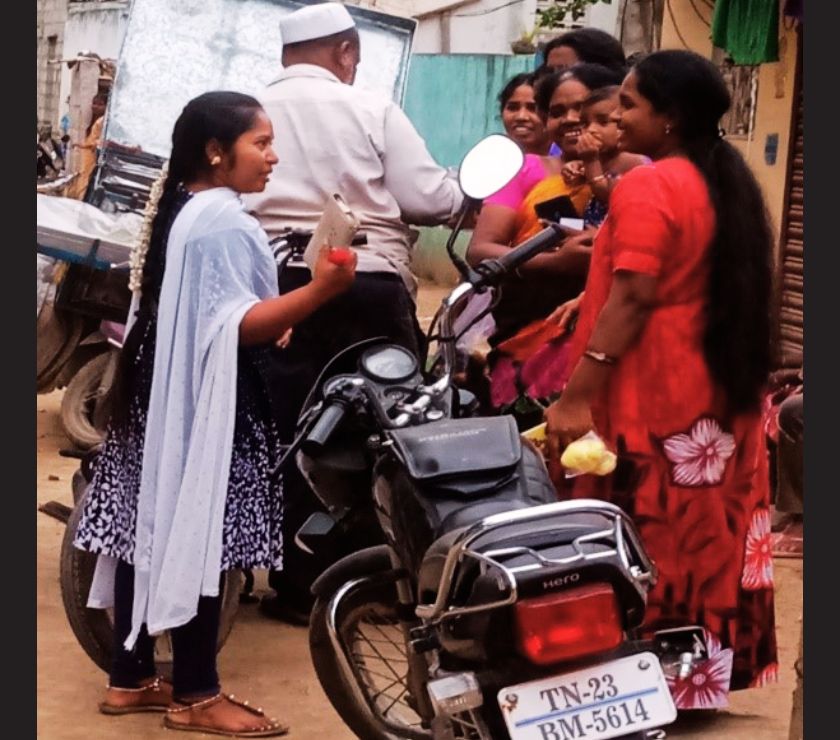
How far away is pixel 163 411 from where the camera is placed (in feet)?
13.8

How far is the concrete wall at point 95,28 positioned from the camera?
2381 centimetres

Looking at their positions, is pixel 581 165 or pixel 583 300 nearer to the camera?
pixel 583 300

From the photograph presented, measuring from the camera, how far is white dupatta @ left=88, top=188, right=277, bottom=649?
13.7 ft

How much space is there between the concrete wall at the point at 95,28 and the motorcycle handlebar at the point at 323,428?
1971 cm

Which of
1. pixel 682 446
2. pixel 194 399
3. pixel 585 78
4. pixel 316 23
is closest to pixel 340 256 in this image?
pixel 194 399

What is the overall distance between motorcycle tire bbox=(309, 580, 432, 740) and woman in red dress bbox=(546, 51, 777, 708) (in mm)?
583

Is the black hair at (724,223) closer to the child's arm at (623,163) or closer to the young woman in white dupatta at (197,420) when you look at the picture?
the child's arm at (623,163)

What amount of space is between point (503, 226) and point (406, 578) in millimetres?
1700

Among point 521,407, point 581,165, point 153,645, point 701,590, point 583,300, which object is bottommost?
point 153,645

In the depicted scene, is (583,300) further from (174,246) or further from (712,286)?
(174,246)

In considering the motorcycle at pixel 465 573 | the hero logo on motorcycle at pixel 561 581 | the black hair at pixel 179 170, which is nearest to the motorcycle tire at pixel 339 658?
the motorcycle at pixel 465 573

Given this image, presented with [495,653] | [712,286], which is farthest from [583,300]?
[495,653]

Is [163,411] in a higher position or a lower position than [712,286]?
lower

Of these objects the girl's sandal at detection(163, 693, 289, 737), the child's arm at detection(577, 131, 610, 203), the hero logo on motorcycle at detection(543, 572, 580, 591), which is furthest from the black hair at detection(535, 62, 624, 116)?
the hero logo on motorcycle at detection(543, 572, 580, 591)
